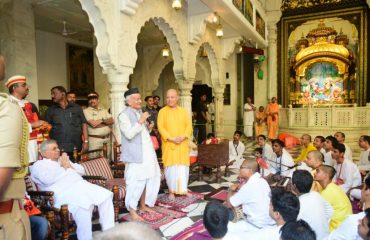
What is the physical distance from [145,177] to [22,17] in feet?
14.2

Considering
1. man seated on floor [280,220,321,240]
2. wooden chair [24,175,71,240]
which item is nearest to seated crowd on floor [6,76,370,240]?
man seated on floor [280,220,321,240]

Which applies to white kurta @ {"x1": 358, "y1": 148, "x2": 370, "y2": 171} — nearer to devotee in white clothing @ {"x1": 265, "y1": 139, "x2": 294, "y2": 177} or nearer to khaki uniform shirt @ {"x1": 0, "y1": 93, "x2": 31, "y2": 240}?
devotee in white clothing @ {"x1": 265, "y1": 139, "x2": 294, "y2": 177}

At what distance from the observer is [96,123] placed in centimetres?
505

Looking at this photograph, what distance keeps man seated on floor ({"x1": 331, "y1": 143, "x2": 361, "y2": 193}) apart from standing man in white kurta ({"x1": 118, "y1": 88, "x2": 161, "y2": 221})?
2761mm

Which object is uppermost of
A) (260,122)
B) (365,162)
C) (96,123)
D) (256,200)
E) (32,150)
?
(96,123)

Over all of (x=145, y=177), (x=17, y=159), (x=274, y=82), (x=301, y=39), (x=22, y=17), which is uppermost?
(x=301, y=39)

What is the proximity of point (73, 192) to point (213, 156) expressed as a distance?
3.21 meters

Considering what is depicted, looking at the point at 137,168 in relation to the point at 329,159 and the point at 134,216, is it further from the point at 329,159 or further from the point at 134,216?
the point at 329,159

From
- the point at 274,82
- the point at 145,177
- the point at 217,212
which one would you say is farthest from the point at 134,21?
the point at 274,82

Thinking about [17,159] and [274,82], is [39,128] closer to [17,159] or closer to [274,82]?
[17,159]

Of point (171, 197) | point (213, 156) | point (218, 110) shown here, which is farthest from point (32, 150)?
point (218, 110)

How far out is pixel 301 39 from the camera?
498 inches

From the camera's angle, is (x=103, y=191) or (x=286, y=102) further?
(x=286, y=102)

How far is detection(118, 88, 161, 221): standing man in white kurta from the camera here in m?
3.76
